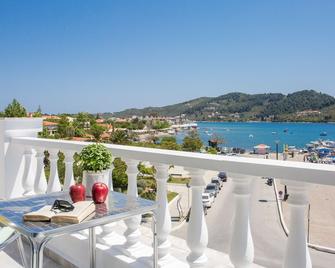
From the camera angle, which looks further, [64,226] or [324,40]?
[324,40]

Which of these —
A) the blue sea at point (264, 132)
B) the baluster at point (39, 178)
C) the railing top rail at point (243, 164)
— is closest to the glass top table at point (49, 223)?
the railing top rail at point (243, 164)

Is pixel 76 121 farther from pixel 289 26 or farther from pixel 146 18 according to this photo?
pixel 289 26

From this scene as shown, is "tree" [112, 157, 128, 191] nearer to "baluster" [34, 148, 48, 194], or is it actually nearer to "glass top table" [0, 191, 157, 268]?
"baluster" [34, 148, 48, 194]

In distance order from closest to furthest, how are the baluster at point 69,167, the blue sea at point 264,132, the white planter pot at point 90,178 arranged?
the white planter pot at point 90,178 → the baluster at point 69,167 → the blue sea at point 264,132

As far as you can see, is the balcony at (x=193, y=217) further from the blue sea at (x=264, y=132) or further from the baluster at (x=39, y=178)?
the blue sea at (x=264, y=132)

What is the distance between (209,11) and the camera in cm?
8094

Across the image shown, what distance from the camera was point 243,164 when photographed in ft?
4.78

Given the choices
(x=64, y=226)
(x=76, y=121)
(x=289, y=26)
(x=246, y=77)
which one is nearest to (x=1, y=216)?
(x=64, y=226)

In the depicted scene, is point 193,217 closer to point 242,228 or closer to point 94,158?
point 242,228

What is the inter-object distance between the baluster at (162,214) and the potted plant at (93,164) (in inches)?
12.5

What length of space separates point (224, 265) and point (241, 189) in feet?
1.67

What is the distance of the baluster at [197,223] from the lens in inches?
68.4

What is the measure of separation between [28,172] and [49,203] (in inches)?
73.3

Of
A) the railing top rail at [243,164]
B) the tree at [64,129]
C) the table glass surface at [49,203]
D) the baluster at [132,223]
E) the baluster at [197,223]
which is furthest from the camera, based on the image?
the tree at [64,129]
